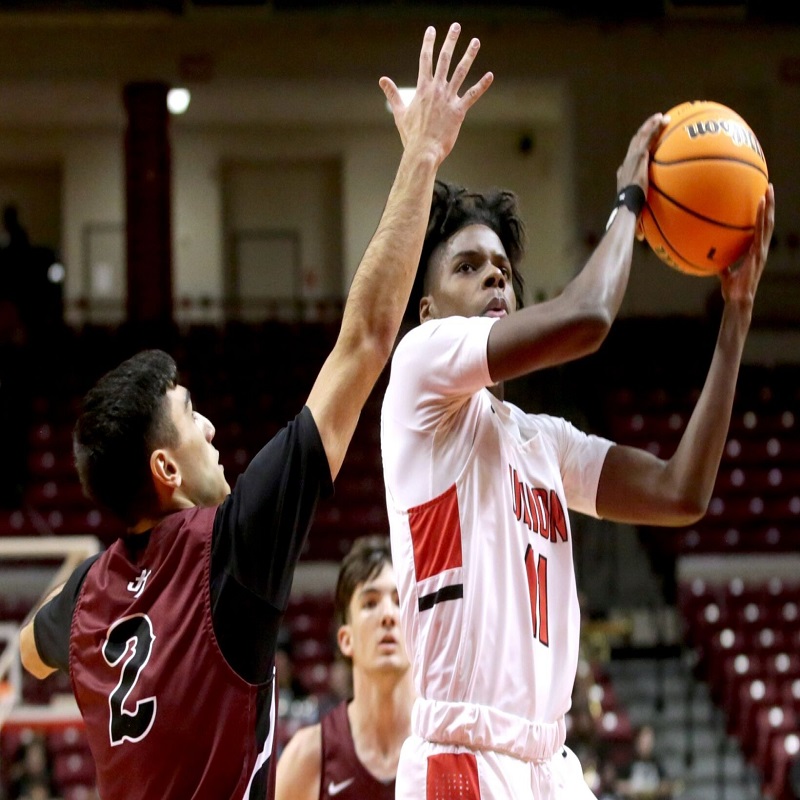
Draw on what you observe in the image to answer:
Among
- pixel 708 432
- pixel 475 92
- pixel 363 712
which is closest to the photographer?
pixel 475 92

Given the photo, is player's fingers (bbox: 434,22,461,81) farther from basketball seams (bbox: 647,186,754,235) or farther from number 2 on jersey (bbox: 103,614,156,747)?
number 2 on jersey (bbox: 103,614,156,747)

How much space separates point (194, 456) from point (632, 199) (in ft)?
3.38

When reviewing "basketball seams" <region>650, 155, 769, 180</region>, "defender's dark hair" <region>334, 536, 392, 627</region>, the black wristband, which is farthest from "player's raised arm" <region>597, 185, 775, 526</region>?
"defender's dark hair" <region>334, 536, 392, 627</region>

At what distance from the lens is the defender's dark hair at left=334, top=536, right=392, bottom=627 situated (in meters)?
4.03

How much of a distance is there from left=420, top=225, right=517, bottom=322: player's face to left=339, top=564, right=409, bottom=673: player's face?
1.23m

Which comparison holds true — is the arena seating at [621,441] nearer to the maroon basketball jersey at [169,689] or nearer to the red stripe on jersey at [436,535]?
the red stripe on jersey at [436,535]

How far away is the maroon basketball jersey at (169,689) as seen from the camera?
2.14 meters

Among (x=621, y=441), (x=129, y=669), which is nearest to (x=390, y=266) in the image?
(x=129, y=669)

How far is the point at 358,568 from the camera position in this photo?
13.3 feet

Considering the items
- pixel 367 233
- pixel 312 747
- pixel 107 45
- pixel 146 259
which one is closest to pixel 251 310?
pixel 367 233

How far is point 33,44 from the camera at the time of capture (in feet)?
47.9

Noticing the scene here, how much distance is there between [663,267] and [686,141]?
1318cm

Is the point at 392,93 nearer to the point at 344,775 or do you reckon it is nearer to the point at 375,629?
the point at 375,629

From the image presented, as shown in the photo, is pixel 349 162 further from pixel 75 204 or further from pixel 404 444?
pixel 404 444
